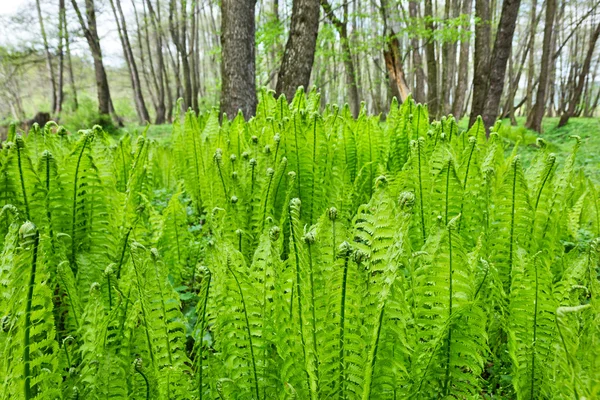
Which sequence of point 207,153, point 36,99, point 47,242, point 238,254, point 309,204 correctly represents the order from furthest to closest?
point 36,99, point 207,153, point 309,204, point 47,242, point 238,254

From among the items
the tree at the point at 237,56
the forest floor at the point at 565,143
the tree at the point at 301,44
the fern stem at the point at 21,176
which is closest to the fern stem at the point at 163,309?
the fern stem at the point at 21,176

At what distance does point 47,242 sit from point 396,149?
6.07 feet

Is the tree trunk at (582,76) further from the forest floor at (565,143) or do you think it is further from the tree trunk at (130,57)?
the tree trunk at (130,57)

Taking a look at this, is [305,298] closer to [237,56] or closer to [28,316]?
[28,316]

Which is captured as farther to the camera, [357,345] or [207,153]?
[207,153]

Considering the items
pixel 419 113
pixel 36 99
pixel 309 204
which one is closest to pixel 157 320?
pixel 309 204

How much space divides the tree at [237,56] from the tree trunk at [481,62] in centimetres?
341

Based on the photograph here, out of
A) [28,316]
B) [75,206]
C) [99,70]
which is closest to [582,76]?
[75,206]

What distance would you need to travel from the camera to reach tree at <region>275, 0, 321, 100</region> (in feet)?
14.3

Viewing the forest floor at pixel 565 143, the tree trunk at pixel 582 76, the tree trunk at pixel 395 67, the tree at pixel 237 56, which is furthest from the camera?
the tree trunk at pixel 582 76

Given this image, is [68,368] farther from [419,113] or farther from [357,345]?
[419,113]

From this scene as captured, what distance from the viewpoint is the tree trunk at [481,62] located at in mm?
5875

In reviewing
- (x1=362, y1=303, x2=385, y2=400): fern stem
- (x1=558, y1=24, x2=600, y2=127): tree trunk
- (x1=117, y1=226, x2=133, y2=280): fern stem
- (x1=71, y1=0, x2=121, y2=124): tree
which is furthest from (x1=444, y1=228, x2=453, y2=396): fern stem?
(x1=558, y1=24, x2=600, y2=127): tree trunk

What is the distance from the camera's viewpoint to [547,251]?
4.65ft
